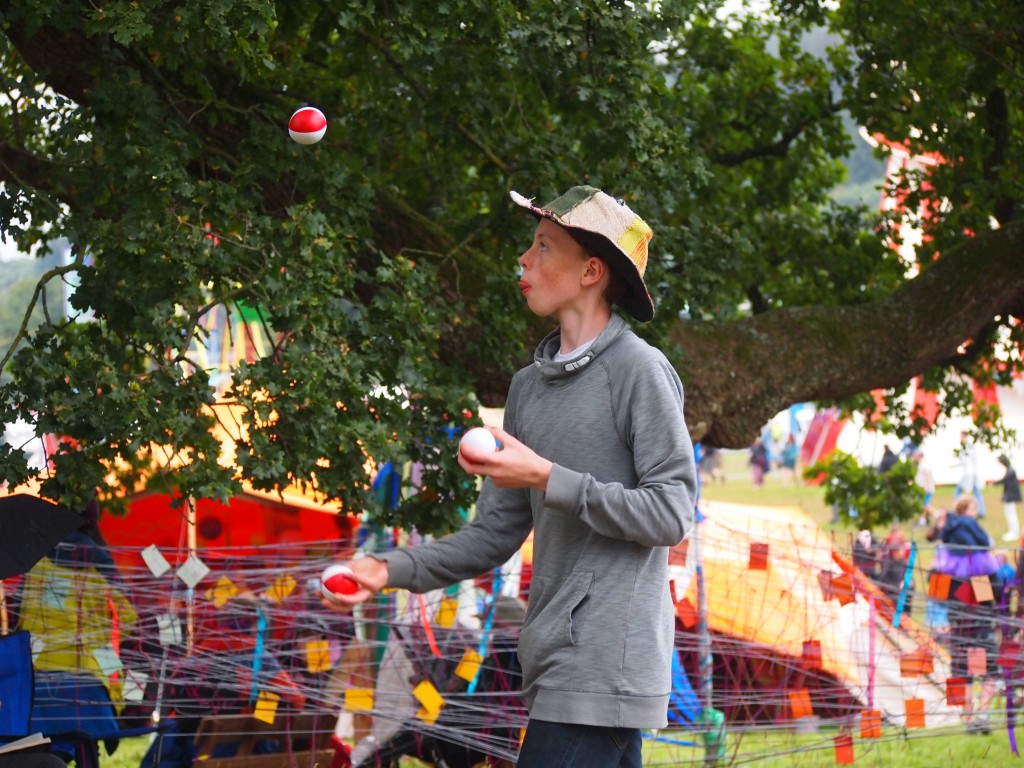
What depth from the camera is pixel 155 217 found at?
4.59 meters

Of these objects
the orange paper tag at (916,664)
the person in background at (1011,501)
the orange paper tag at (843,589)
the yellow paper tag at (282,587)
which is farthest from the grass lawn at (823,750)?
the person in background at (1011,501)

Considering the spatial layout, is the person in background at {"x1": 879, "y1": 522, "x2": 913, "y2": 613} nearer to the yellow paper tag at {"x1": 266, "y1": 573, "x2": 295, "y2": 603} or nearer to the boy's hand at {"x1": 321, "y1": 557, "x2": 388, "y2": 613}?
the yellow paper tag at {"x1": 266, "y1": 573, "x2": 295, "y2": 603}

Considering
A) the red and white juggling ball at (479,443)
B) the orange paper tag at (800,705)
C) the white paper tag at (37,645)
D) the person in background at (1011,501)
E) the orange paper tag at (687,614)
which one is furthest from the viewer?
the person in background at (1011,501)

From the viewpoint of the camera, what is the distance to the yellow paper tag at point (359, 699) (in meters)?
5.53

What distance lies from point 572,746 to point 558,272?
0.97 meters

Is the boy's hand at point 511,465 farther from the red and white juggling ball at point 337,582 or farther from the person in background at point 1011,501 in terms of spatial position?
the person in background at point 1011,501

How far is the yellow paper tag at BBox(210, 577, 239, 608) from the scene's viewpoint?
5906 millimetres

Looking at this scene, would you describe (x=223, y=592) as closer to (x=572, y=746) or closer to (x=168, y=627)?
(x=168, y=627)

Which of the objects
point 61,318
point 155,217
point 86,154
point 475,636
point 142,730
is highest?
point 86,154

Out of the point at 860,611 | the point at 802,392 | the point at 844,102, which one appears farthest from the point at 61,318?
the point at 844,102

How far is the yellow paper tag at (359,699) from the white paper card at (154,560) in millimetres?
986

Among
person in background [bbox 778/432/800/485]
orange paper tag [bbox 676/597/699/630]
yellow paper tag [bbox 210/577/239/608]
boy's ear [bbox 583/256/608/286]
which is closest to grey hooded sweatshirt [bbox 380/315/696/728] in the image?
boy's ear [bbox 583/256/608/286]

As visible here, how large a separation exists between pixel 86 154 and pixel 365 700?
8.68ft

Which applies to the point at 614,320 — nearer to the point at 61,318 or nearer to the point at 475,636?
the point at 61,318
